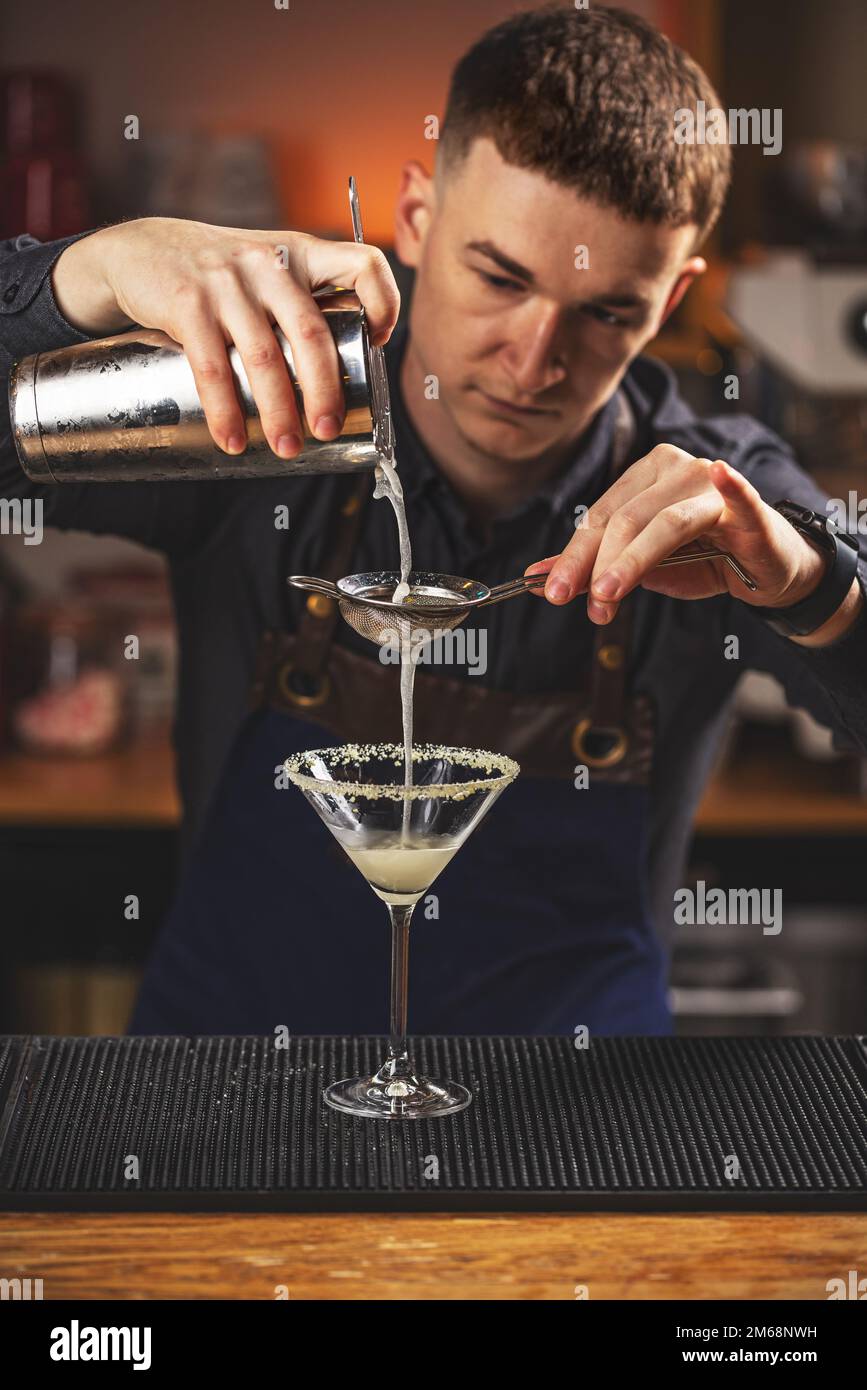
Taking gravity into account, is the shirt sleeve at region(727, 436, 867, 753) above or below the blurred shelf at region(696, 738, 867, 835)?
above

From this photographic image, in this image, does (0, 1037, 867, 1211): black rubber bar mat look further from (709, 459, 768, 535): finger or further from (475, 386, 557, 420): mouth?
(475, 386, 557, 420): mouth

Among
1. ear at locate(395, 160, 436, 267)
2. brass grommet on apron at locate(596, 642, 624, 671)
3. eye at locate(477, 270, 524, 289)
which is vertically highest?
ear at locate(395, 160, 436, 267)

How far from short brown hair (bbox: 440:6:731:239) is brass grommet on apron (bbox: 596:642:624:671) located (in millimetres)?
527

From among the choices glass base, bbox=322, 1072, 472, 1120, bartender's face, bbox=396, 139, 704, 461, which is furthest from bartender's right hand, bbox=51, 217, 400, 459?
glass base, bbox=322, 1072, 472, 1120

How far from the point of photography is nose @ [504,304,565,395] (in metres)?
1.76

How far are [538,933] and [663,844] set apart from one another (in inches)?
9.5

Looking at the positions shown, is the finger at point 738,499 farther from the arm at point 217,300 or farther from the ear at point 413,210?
the ear at point 413,210

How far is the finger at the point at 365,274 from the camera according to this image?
1.33 metres

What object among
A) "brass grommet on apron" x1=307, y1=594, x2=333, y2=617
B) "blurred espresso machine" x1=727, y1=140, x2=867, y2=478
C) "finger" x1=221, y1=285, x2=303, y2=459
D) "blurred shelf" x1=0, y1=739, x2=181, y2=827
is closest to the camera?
"finger" x1=221, y1=285, x2=303, y2=459

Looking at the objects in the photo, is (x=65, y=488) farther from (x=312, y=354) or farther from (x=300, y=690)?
(x=312, y=354)

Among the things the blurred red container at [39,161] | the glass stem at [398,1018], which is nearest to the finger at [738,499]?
the glass stem at [398,1018]

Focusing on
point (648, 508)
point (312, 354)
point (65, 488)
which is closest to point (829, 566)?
point (648, 508)

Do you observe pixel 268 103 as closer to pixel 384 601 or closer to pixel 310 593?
pixel 310 593
